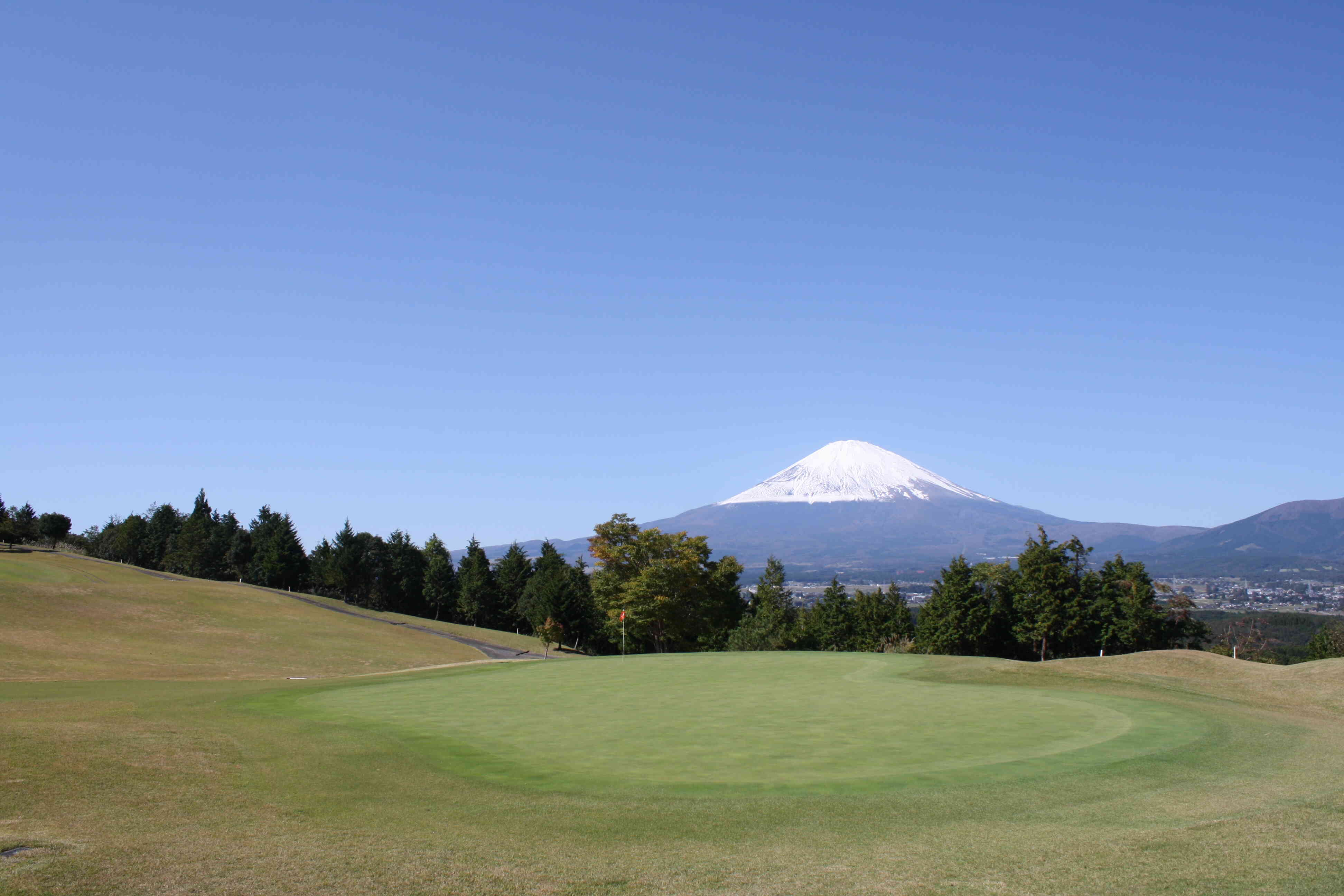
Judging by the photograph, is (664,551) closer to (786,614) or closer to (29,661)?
(786,614)

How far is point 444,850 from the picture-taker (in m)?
9.71

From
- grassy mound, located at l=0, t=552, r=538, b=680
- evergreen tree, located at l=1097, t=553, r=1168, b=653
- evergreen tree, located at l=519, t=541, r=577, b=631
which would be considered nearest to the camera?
grassy mound, located at l=0, t=552, r=538, b=680

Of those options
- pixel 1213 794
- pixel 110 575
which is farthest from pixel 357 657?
pixel 1213 794

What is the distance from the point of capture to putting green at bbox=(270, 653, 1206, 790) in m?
14.5

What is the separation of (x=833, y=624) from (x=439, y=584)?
55.4 m

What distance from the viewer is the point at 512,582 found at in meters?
109

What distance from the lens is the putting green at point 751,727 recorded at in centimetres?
1449

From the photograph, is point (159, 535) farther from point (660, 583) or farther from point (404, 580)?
point (660, 583)

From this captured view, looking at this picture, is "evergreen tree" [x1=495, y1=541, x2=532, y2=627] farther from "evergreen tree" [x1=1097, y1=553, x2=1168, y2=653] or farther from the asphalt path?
"evergreen tree" [x1=1097, y1=553, x2=1168, y2=653]

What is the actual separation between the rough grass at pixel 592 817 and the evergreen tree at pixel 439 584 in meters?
90.2

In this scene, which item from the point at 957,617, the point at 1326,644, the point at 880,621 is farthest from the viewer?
the point at 880,621

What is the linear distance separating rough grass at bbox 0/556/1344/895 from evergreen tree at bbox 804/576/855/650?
57.0 m

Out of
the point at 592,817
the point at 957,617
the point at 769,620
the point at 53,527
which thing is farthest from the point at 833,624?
the point at 53,527

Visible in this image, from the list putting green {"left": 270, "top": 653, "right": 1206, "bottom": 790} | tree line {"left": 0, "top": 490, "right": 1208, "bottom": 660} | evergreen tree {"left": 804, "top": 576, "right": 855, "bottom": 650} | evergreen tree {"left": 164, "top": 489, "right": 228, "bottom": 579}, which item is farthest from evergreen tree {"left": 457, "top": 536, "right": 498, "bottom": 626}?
putting green {"left": 270, "top": 653, "right": 1206, "bottom": 790}
